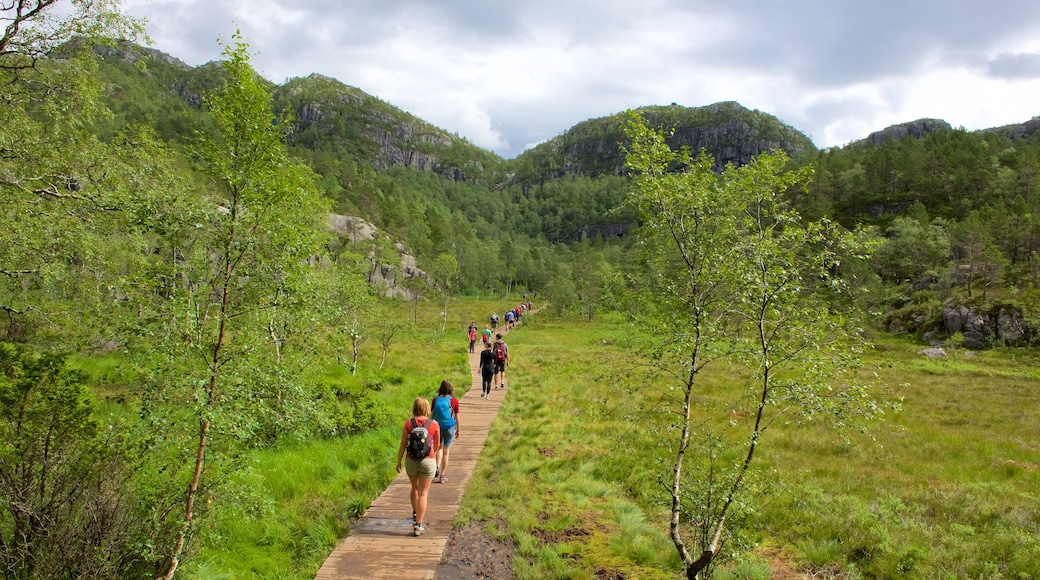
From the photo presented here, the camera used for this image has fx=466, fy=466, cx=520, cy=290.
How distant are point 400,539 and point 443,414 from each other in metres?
2.52

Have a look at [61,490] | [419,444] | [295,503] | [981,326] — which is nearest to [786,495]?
[419,444]

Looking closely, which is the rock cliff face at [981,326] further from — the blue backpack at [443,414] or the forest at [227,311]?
the blue backpack at [443,414]

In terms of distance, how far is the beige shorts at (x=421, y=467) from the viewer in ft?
25.4

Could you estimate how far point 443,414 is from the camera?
9602 millimetres

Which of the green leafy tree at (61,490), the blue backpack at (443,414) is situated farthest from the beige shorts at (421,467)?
the green leafy tree at (61,490)

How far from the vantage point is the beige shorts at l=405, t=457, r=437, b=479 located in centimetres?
774

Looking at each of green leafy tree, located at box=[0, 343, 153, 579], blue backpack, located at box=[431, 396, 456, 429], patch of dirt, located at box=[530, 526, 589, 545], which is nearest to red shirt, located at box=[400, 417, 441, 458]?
blue backpack, located at box=[431, 396, 456, 429]

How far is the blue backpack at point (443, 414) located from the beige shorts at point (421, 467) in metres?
1.78

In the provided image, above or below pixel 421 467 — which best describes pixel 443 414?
above

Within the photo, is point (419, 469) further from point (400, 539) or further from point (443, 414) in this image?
point (443, 414)

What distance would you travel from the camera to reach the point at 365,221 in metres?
97.6

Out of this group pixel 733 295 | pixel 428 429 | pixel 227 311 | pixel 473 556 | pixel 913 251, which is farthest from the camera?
pixel 913 251

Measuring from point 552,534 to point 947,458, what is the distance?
1496 centimetres

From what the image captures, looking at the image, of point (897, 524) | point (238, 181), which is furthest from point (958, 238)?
point (238, 181)
